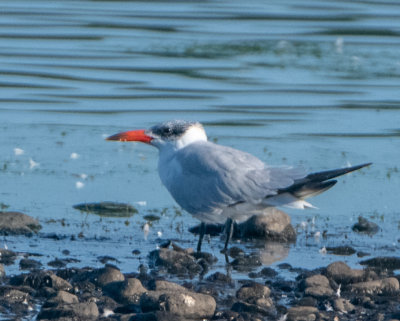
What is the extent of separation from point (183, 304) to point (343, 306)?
1034 mm

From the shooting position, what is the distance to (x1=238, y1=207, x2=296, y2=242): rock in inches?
330

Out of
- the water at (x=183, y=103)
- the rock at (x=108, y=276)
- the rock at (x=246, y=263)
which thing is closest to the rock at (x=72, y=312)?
the rock at (x=108, y=276)

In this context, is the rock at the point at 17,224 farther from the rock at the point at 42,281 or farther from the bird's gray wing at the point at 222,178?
the rock at the point at 42,281

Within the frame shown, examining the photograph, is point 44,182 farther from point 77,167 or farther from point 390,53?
point 390,53

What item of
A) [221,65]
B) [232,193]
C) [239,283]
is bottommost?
[239,283]

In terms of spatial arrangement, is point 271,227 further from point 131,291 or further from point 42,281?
point 42,281

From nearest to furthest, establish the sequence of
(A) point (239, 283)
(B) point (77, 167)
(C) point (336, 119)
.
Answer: (A) point (239, 283) < (B) point (77, 167) < (C) point (336, 119)

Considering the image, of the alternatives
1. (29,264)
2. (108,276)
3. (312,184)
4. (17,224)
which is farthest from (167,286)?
(17,224)

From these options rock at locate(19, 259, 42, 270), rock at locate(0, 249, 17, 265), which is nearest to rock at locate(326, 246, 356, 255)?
rock at locate(19, 259, 42, 270)

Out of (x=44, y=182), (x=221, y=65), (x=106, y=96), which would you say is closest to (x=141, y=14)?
(x=221, y=65)

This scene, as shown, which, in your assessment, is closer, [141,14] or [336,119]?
[336,119]

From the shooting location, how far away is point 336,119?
549 inches

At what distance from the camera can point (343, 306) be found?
6.27 metres

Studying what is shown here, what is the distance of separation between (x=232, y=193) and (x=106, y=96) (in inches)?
301
